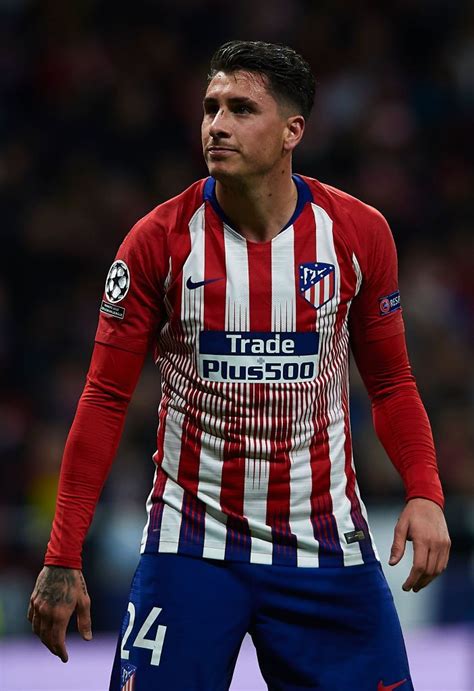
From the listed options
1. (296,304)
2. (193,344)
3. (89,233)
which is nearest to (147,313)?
(193,344)

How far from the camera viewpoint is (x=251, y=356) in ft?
9.47

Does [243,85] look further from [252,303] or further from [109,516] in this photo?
[109,516]

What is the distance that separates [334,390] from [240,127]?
0.63m

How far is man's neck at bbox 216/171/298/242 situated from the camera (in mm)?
2949

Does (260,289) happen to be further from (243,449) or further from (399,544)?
(399,544)

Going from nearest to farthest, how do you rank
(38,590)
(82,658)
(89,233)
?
(38,590) → (82,658) → (89,233)

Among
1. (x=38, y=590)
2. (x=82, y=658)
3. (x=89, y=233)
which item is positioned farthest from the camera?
(x=89, y=233)

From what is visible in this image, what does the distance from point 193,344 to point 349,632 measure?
721 mm

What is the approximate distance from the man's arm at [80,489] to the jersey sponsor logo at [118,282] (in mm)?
114

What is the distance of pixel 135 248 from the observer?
9.50 ft

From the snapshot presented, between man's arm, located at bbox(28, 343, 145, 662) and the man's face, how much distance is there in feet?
1.56

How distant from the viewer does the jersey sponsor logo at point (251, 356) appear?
2.88 m

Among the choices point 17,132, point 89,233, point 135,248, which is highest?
point 17,132

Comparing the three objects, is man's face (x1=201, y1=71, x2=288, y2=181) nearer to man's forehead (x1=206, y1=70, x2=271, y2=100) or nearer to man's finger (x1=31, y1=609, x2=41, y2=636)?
man's forehead (x1=206, y1=70, x2=271, y2=100)
